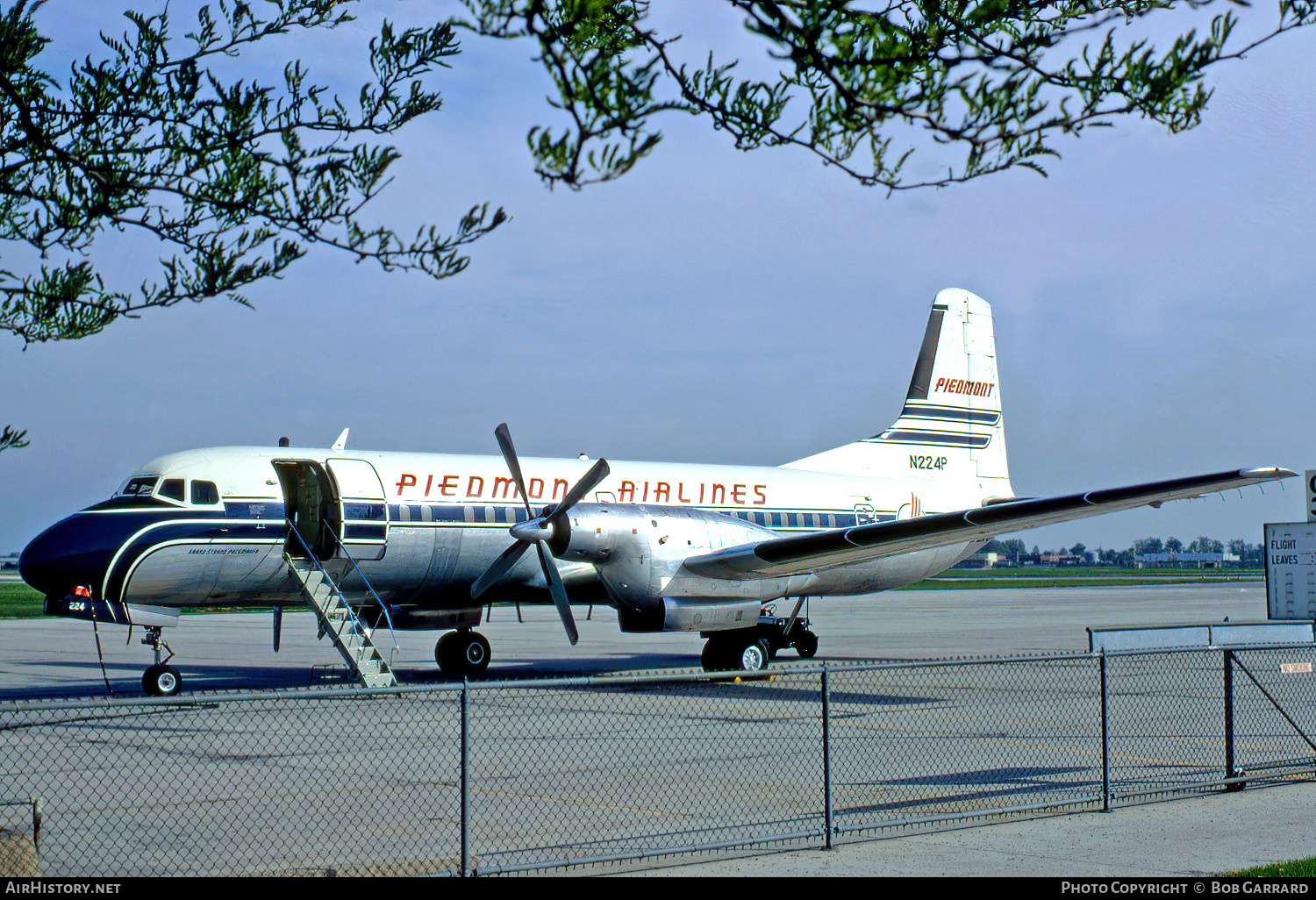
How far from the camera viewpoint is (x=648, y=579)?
59.7ft

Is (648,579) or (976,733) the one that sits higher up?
(648,579)

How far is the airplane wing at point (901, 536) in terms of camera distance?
16500 millimetres

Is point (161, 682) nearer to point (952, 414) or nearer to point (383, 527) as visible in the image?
point (383, 527)

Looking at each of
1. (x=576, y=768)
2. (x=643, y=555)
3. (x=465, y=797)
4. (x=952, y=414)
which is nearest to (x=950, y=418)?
(x=952, y=414)

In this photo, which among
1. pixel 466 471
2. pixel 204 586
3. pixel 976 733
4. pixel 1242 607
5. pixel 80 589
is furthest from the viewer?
pixel 1242 607

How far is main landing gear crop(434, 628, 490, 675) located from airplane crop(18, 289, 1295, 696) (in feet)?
0.09

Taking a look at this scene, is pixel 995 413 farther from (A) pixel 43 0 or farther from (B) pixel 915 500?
(A) pixel 43 0

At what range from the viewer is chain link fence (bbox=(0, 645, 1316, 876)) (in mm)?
8305

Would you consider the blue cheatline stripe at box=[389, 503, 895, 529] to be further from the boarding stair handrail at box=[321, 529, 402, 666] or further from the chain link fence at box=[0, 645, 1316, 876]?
the chain link fence at box=[0, 645, 1316, 876]

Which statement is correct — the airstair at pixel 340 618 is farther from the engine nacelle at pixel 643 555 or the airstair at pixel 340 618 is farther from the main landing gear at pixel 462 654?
the engine nacelle at pixel 643 555
